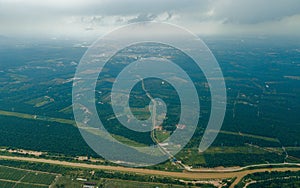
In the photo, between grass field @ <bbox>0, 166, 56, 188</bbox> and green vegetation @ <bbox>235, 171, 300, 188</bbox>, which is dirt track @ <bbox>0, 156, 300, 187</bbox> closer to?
green vegetation @ <bbox>235, 171, 300, 188</bbox>

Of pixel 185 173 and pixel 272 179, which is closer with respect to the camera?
pixel 272 179

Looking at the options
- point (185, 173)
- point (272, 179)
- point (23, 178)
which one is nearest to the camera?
point (23, 178)

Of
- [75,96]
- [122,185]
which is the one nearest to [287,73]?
[75,96]

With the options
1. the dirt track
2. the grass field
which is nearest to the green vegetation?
the dirt track

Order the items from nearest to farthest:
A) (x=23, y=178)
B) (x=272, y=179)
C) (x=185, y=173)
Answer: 1. (x=23, y=178)
2. (x=272, y=179)
3. (x=185, y=173)

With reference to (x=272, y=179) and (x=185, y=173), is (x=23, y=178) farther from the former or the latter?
(x=272, y=179)

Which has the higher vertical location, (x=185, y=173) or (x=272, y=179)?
(x=185, y=173)

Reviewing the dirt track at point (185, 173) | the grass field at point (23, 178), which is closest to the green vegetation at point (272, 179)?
the dirt track at point (185, 173)

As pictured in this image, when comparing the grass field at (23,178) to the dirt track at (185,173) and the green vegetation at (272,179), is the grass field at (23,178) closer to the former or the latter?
the dirt track at (185,173)

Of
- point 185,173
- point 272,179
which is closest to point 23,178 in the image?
point 185,173
